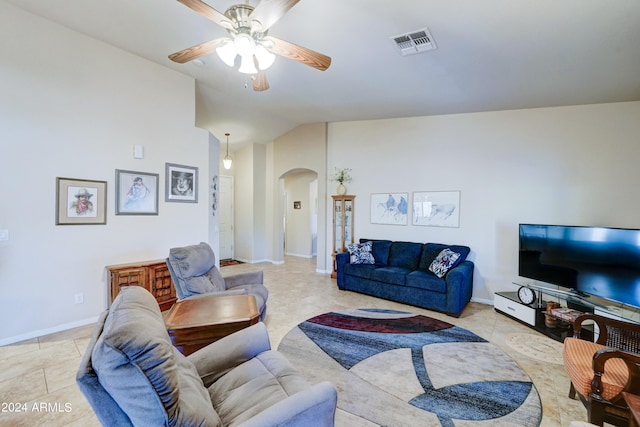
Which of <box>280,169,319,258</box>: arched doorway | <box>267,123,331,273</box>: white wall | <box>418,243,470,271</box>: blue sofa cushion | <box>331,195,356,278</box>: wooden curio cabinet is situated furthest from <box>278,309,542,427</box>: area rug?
<box>280,169,319,258</box>: arched doorway

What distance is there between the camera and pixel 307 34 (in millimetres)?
2711

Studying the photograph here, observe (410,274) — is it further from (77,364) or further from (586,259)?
(77,364)

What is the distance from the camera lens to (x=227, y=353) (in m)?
1.69

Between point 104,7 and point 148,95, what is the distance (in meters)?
1.17

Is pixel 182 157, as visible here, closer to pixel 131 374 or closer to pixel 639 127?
pixel 131 374

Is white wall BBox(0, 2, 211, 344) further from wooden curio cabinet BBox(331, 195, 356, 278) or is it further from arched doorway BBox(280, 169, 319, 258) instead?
arched doorway BBox(280, 169, 319, 258)

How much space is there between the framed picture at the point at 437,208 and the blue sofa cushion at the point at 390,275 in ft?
3.24

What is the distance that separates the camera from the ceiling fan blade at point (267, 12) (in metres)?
1.70

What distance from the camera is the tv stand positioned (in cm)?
304

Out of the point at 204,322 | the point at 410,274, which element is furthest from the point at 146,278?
the point at 410,274

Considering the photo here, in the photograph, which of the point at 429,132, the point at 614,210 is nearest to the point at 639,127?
the point at 614,210

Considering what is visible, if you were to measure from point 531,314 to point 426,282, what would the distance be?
47.6 inches

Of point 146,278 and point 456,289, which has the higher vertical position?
point 146,278

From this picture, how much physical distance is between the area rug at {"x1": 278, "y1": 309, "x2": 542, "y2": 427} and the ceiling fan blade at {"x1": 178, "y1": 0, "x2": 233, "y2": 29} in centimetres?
287
